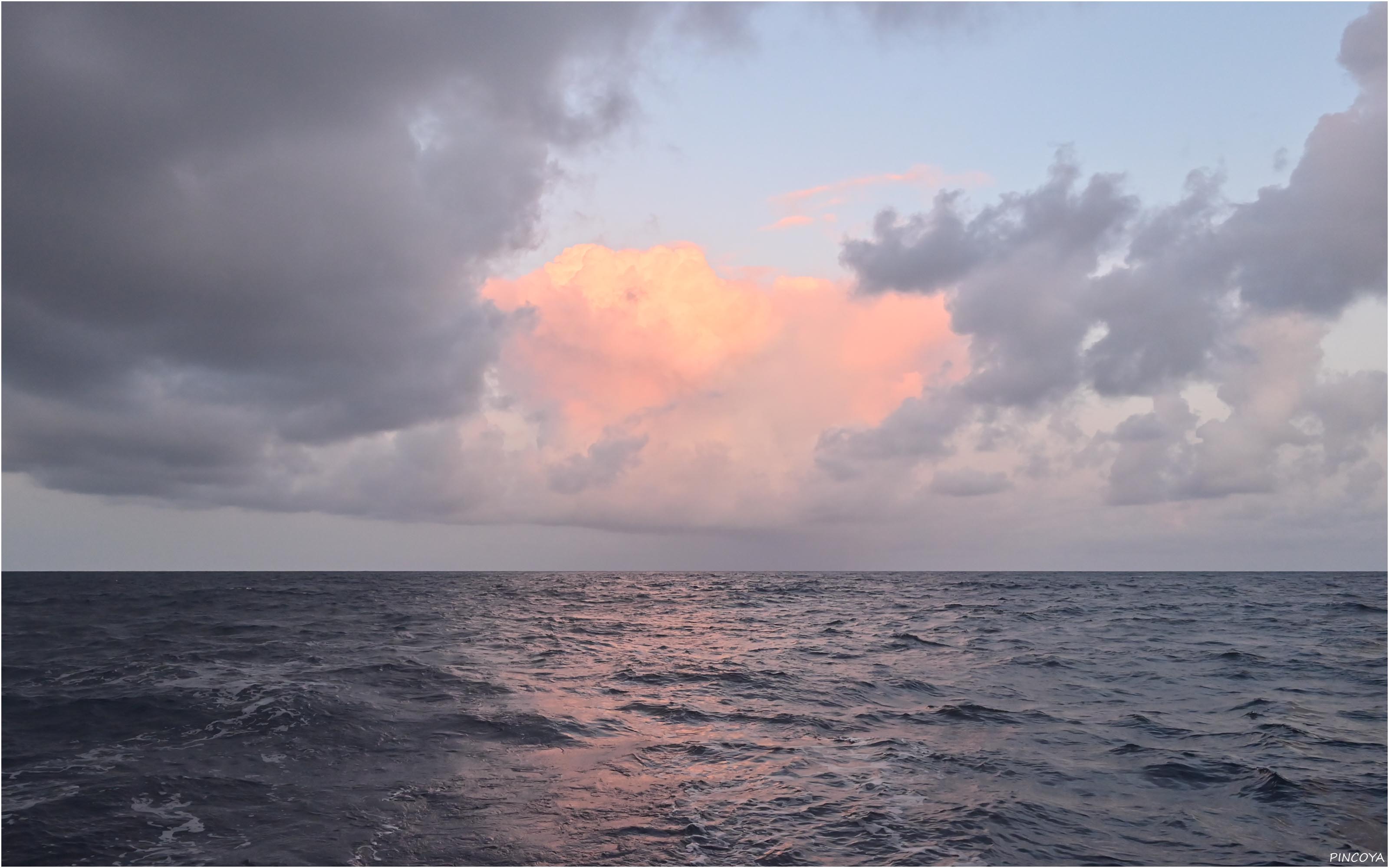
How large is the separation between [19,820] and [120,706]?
8111mm

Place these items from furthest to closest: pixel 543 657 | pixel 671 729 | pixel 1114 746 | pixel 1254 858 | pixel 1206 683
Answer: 1. pixel 543 657
2. pixel 1206 683
3. pixel 671 729
4. pixel 1114 746
5. pixel 1254 858

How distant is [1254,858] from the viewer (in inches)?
447

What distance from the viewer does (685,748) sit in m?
17.1

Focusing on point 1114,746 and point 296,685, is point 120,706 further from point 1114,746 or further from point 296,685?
point 1114,746

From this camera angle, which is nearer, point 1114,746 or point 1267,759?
point 1267,759

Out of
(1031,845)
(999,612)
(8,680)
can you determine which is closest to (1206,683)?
(1031,845)

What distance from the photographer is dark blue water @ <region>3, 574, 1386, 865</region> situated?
1177cm

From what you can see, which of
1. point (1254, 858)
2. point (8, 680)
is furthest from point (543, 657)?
point (1254, 858)

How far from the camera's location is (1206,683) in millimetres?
24391

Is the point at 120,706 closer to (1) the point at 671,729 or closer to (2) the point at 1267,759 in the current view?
(1) the point at 671,729

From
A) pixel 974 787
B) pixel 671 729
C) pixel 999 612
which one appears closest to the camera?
pixel 974 787

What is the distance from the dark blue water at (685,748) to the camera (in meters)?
11.8

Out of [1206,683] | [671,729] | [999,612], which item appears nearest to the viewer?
[671,729]

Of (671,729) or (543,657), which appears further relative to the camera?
(543,657)
